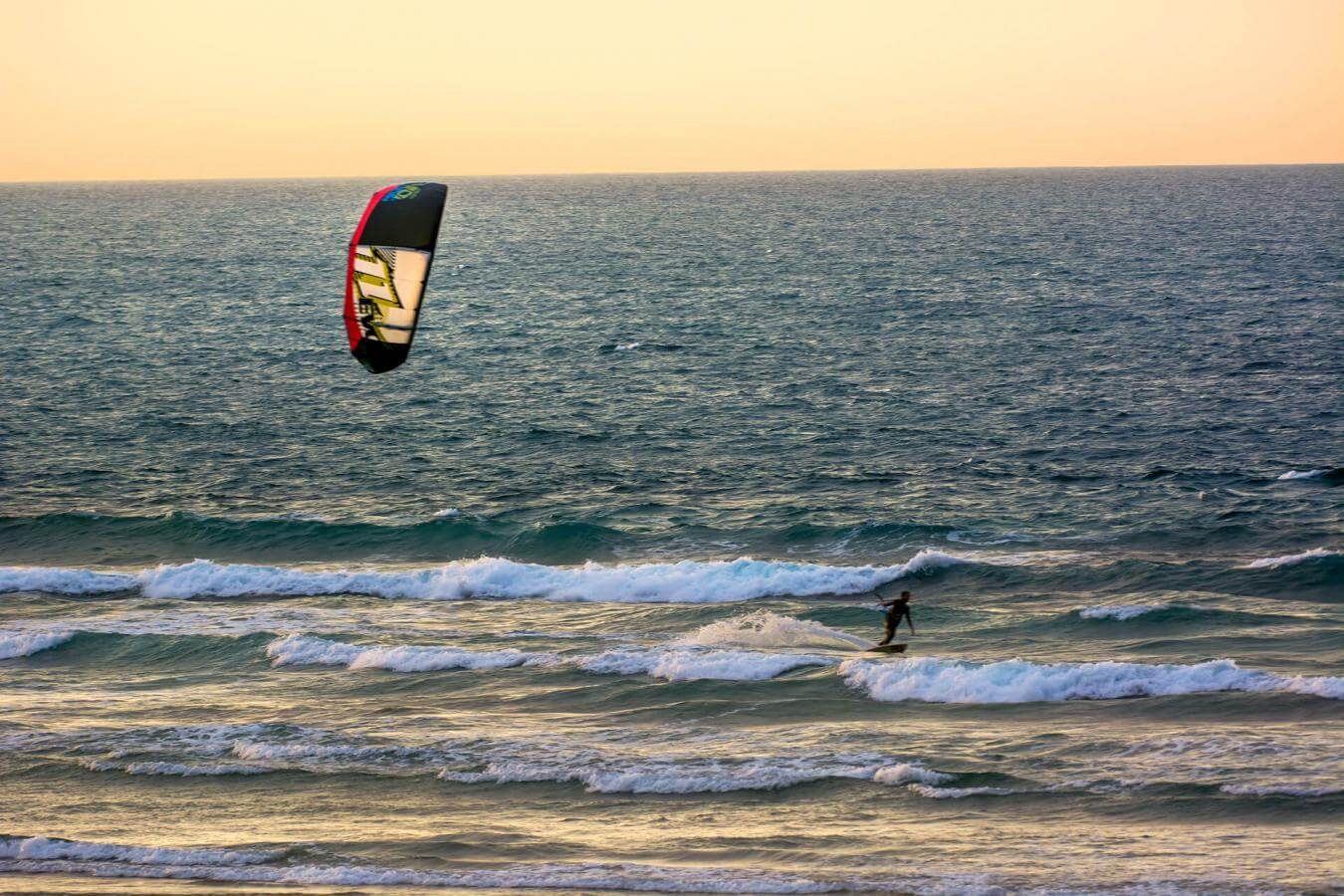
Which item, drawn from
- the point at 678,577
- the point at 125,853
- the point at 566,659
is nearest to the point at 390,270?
the point at 566,659

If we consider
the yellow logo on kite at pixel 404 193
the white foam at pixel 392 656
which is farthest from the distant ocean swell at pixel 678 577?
the yellow logo on kite at pixel 404 193

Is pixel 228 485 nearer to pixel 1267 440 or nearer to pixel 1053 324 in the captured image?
pixel 1267 440

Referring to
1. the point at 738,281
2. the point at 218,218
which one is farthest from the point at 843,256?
the point at 218,218

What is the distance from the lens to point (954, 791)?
20406 millimetres

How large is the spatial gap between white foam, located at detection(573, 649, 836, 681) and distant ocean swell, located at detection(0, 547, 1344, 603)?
14.9 feet

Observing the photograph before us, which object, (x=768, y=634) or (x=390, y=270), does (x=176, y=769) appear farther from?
(x=768, y=634)

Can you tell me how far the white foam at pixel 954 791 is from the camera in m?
20.2

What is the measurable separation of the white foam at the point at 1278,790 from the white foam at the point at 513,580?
13.0m

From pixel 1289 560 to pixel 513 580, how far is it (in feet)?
57.0

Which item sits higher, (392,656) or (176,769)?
(392,656)

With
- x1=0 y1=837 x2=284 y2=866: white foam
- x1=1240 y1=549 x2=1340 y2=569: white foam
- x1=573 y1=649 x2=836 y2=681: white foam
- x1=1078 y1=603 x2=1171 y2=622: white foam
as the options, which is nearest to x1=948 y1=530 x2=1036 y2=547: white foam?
x1=1078 y1=603 x2=1171 y2=622: white foam

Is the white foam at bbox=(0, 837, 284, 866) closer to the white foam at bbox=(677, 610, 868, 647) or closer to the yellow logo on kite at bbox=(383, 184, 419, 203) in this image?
the yellow logo on kite at bbox=(383, 184, 419, 203)

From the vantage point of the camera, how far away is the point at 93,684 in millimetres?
27219

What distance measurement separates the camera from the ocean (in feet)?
62.8
